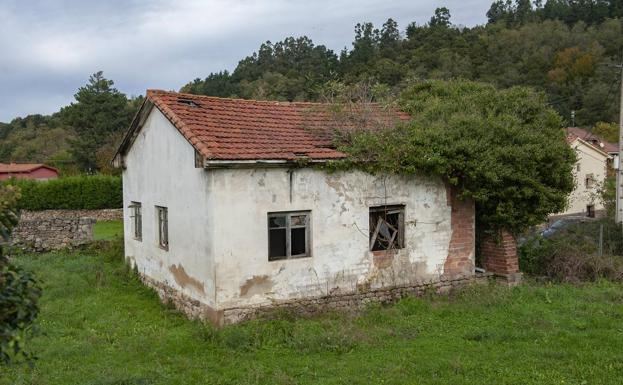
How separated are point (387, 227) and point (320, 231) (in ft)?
6.06

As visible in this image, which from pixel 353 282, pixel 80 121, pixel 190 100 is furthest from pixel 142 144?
pixel 80 121

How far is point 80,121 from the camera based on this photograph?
49.7 metres

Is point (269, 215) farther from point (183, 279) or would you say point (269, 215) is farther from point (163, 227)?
point (163, 227)

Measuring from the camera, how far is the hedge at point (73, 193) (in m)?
31.6

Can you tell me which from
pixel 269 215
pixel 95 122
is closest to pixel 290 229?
pixel 269 215

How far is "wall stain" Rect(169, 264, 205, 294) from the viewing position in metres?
10.8

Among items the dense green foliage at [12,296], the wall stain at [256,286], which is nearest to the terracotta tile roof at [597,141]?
the wall stain at [256,286]

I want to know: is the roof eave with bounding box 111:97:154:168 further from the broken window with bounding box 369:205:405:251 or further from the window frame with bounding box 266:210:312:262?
the broken window with bounding box 369:205:405:251

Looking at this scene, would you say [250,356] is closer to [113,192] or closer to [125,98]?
[113,192]

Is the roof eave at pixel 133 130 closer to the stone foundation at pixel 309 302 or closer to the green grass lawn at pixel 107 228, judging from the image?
the stone foundation at pixel 309 302

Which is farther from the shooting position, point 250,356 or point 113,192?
point 113,192

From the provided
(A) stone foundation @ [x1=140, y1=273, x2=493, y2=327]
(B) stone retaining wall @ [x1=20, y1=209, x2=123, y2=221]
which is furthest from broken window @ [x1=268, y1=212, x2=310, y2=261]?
(B) stone retaining wall @ [x1=20, y1=209, x2=123, y2=221]

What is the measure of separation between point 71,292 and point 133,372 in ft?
19.9

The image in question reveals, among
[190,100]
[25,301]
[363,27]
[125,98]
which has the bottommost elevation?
[25,301]
